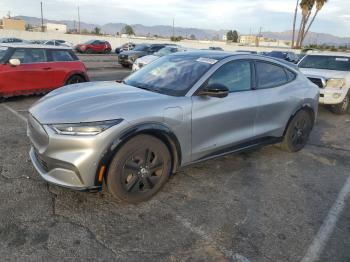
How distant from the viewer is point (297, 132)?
5.59 meters

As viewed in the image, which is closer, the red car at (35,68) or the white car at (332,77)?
the red car at (35,68)

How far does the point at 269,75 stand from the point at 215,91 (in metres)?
1.48

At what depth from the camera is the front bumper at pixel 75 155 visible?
317cm

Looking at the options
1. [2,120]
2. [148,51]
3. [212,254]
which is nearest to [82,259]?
[212,254]

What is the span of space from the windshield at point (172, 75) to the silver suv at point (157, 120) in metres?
0.01

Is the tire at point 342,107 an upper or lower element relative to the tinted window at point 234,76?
lower

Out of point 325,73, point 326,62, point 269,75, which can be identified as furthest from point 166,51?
point 269,75

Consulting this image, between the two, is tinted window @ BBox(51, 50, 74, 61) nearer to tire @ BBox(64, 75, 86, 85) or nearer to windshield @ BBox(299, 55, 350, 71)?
tire @ BBox(64, 75, 86, 85)

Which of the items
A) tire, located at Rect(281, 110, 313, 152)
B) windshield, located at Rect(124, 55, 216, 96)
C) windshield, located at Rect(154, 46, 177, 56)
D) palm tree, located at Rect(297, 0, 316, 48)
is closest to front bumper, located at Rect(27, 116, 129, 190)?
windshield, located at Rect(124, 55, 216, 96)

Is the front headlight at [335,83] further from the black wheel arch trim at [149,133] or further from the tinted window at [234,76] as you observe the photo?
the black wheel arch trim at [149,133]

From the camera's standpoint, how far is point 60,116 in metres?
3.36

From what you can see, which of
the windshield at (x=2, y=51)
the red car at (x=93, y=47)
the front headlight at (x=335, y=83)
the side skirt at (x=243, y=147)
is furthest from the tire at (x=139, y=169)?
the red car at (x=93, y=47)

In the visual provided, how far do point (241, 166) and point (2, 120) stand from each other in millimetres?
4783

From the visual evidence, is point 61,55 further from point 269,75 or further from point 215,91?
point 215,91
